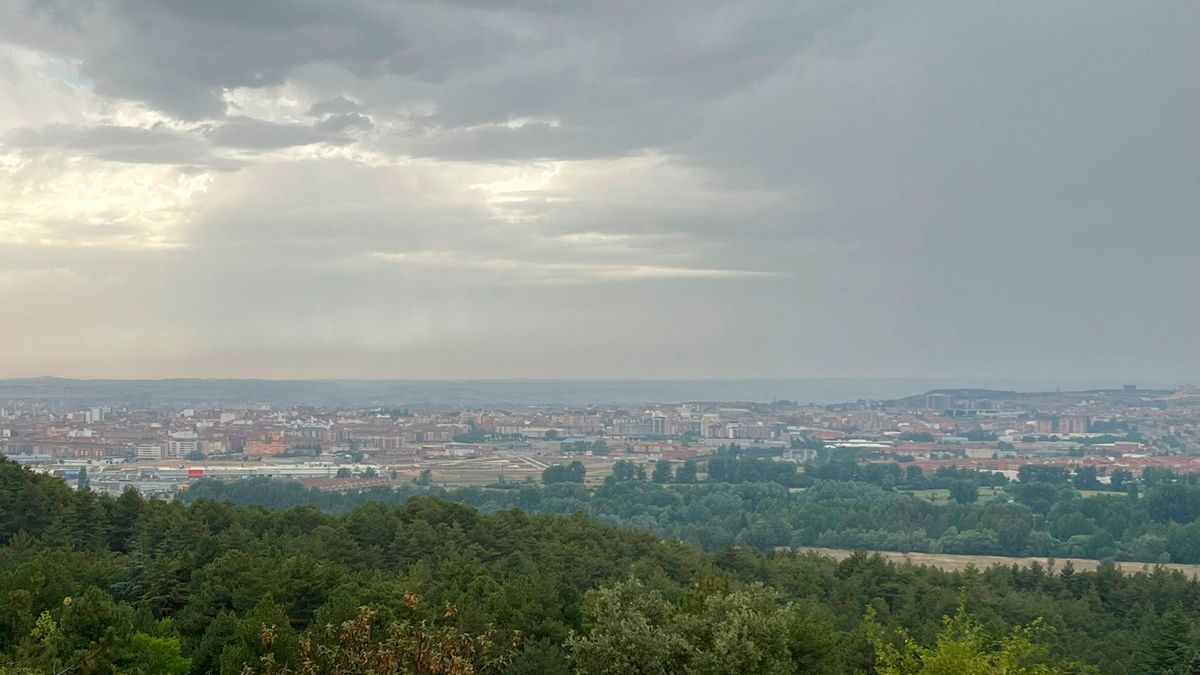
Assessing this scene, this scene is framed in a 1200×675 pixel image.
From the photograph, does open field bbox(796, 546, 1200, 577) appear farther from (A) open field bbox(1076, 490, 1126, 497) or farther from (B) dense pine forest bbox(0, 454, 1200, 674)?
(A) open field bbox(1076, 490, 1126, 497)

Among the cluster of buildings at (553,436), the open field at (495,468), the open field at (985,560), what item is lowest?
the open field at (985,560)

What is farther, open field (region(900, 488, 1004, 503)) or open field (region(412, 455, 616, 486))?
open field (region(412, 455, 616, 486))

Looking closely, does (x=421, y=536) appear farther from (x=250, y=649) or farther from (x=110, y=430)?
(x=110, y=430)

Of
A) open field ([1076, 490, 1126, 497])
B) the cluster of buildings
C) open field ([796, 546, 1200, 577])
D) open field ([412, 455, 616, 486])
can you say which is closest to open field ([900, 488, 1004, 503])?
Answer: open field ([1076, 490, 1126, 497])

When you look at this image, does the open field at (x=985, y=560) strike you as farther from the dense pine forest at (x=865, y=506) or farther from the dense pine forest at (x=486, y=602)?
the dense pine forest at (x=486, y=602)

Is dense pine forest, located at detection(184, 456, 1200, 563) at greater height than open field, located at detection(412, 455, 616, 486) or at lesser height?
lesser

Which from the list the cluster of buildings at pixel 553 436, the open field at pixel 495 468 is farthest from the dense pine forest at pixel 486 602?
the open field at pixel 495 468

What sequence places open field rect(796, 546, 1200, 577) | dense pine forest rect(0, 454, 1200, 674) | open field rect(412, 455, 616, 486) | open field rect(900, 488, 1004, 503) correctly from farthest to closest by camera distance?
open field rect(412, 455, 616, 486)
open field rect(900, 488, 1004, 503)
open field rect(796, 546, 1200, 577)
dense pine forest rect(0, 454, 1200, 674)
